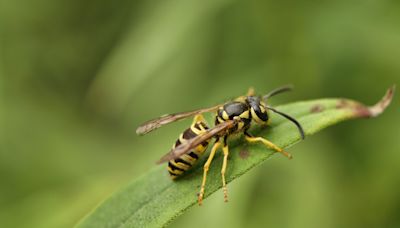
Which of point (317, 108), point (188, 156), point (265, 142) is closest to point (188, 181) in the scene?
point (188, 156)

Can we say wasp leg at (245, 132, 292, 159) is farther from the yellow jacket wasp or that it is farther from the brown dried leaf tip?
the brown dried leaf tip

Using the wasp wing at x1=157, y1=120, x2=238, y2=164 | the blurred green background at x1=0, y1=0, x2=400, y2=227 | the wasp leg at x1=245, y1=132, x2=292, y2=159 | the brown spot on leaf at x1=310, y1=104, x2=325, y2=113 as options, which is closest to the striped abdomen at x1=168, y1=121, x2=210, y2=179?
the wasp wing at x1=157, y1=120, x2=238, y2=164

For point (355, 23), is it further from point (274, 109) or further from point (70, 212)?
point (70, 212)

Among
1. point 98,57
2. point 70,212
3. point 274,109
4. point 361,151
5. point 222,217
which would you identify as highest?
point 98,57

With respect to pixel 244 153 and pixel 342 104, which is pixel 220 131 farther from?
pixel 342 104

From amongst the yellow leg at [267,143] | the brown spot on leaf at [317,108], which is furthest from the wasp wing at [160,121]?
the brown spot on leaf at [317,108]

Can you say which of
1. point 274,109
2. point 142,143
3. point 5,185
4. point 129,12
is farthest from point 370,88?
point 5,185
